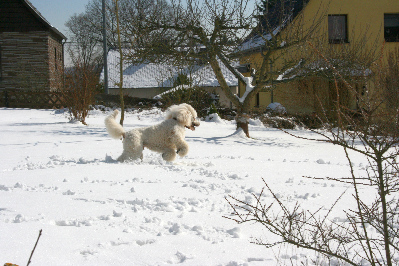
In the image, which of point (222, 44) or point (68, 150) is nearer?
point (68, 150)

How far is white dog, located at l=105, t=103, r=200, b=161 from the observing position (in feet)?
20.6

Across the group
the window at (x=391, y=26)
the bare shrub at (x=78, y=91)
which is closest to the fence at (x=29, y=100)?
the bare shrub at (x=78, y=91)

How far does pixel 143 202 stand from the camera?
12.9 ft

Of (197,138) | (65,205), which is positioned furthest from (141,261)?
(197,138)

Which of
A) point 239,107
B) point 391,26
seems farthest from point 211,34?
point 391,26

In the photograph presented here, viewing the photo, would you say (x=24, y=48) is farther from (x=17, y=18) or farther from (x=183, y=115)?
(x=183, y=115)

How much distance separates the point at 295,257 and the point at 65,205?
2242 mm

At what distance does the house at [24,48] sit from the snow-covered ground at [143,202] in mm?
16497

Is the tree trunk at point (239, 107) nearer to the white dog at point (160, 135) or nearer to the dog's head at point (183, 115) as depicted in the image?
the dog's head at point (183, 115)

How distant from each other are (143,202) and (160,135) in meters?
2.57

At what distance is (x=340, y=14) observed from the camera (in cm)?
1841

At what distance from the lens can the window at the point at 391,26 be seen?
19406mm

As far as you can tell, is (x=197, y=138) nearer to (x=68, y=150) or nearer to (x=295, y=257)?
(x=68, y=150)

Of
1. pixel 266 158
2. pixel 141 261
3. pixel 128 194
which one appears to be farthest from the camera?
pixel 266 158
